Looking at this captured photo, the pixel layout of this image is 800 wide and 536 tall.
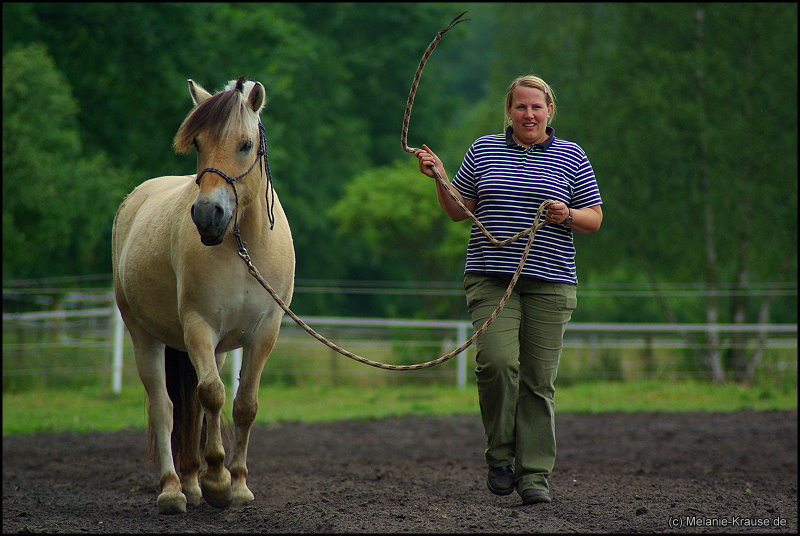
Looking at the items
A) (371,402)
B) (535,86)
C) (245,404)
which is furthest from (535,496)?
(371,402)

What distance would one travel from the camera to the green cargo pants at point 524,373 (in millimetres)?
4547

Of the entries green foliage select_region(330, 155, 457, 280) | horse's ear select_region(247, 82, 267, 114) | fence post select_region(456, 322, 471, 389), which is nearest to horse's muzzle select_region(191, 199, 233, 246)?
horse's ear select_region(247, 82, 267, 114)

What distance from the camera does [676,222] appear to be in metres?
15.7

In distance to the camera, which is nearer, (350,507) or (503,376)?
(503,376)

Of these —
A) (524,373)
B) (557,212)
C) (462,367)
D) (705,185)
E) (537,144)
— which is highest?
(537,144)

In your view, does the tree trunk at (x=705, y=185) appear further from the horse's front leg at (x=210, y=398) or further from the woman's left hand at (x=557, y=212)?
the horse's front leg at (x=210, y=398)

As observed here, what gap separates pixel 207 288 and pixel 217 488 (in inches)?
40.0

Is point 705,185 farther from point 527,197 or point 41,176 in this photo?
point 527,197

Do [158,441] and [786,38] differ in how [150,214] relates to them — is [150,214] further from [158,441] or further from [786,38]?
[786,38]

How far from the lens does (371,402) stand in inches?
471

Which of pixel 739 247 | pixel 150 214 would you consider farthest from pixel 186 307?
pixel 739 247

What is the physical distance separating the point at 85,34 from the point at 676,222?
38.9 ft

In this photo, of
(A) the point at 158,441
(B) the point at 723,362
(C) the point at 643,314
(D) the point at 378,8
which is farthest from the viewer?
(D) the point at 378,8

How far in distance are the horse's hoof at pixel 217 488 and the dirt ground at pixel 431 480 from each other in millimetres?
81
